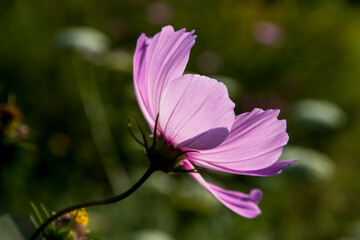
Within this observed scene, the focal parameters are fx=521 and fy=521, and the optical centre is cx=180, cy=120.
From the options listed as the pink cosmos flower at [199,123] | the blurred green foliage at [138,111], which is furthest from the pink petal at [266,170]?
the blurred green foliage at [138,111]

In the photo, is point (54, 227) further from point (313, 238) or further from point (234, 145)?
point (313, 238)

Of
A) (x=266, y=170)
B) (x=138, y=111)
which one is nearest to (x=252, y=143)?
(x=266, y=170)

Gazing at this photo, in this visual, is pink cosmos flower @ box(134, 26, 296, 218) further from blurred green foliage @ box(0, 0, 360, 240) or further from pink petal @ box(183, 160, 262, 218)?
blurred green foliage @ box(0, 0, 360, 240)

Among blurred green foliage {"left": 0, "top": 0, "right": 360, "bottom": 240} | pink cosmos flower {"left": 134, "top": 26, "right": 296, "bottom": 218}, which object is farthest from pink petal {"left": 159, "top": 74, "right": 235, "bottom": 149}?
blurred green foliage {"left": 0, "top": 0, "right": 360, "bottom": 240}

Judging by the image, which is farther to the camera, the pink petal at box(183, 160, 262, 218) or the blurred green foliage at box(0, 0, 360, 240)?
the blurred green foliage at box(0, 0, 360, 240)

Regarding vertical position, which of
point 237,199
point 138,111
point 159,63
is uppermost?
point 159,63

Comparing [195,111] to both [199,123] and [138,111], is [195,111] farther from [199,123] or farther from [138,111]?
[138,111]
